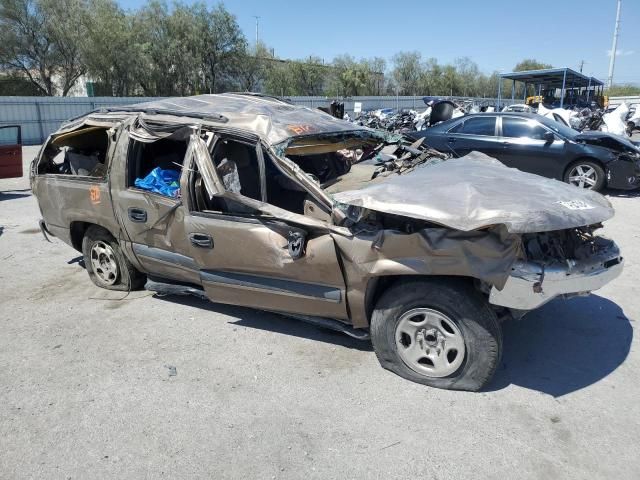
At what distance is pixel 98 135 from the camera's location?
18.0 ft

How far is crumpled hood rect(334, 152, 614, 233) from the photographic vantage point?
2895 mm

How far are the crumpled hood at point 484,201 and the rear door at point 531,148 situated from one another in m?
6.28

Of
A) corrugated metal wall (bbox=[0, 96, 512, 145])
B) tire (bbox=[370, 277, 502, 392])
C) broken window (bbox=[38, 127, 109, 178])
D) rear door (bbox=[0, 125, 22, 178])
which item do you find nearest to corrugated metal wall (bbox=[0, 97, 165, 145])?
corrugated metal wall (bbox=[0, 96, 512, 145])

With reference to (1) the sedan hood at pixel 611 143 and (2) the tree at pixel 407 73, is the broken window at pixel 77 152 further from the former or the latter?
(2) the tree at pixel 407 73

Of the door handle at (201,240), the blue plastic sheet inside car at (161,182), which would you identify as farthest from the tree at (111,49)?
the door handle at (201,240)

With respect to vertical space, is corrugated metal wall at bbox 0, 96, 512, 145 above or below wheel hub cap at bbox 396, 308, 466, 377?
above

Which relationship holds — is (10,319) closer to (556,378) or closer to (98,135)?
(98,135)

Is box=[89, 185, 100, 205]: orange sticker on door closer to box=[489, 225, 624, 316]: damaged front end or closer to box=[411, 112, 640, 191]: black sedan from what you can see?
box=[489, 225, 624, 316]: damaged front end

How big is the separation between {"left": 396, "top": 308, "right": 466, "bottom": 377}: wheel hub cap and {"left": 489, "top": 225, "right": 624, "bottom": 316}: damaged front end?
1.22 ft

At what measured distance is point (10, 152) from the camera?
11234 mm

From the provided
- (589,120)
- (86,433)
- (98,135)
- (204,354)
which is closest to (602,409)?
(204,354)

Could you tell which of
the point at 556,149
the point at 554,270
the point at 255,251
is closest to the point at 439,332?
the point at 554,270

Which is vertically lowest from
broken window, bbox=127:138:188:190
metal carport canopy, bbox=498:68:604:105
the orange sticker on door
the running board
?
the running board

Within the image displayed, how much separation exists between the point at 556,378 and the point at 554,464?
2.98ft
